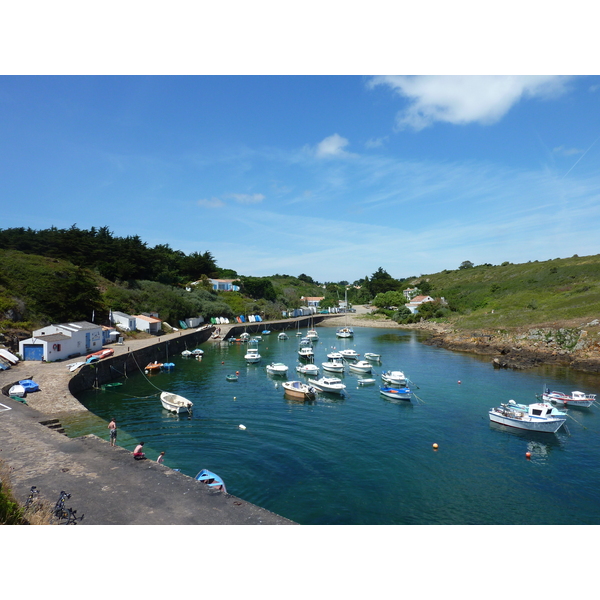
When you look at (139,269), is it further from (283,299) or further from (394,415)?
(394,415)

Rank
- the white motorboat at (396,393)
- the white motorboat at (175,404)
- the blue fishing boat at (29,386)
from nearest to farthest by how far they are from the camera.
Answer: the blue fishing boat at (29,386) < the white motorboat at (175,404) < the white motorboat at (396,393)

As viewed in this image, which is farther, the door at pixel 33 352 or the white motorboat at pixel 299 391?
the door at pixel 33 352

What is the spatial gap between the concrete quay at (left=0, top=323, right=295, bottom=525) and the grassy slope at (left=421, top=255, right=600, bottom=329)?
65.4m

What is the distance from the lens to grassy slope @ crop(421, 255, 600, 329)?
2638 inches

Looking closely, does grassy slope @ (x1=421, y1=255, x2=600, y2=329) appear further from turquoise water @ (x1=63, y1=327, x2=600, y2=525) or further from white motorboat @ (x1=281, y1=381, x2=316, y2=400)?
white motorboat @ (x1=281, y1=381, x2=316, y2=400)

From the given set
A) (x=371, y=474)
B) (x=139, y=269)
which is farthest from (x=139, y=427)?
(x=139, y=269)

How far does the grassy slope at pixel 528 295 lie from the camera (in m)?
67.0

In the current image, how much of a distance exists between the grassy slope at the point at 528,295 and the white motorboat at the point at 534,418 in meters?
41.0

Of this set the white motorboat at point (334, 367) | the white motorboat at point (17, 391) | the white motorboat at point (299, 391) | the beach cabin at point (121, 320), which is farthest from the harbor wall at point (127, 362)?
the white motorboat at point (334, 367)

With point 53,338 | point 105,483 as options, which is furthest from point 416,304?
point 105,483

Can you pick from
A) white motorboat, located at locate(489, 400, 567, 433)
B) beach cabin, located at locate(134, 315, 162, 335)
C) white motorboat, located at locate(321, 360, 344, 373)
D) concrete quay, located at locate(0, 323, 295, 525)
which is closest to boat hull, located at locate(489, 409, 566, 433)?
white motorboat, located at locate(489, 400, 567, 433)

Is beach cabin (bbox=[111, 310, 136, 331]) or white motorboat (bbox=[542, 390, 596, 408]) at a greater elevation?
beach cabin (bbox=[111, 310, 136, 331])

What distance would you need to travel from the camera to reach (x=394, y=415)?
30.7m

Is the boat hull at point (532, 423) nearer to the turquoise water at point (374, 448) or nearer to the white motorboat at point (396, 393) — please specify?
the turquoise water at point (374, 448)
